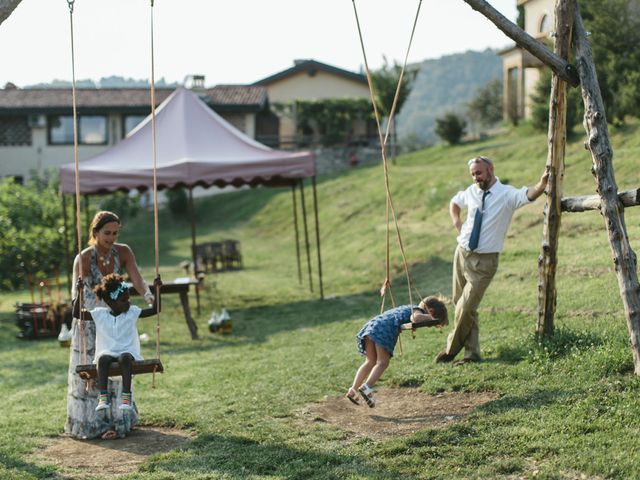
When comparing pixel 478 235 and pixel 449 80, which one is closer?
pixel 478 235

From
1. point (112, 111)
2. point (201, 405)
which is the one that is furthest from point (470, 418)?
point (112, 111)

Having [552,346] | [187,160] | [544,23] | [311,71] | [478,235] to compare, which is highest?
Answer: [311,71]

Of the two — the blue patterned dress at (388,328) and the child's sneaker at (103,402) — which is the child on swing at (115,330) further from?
the blue patterned dress at (388,328)

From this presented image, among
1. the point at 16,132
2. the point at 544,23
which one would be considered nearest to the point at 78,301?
the point at 544,23

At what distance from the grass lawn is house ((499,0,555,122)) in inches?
273

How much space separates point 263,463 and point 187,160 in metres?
9.53

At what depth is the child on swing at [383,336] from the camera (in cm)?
749

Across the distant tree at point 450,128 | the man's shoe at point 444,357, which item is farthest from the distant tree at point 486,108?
the man's shoe at point 444,357

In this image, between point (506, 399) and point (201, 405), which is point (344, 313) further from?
point (506, 399)

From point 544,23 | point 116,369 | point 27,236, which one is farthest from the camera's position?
point 544,23

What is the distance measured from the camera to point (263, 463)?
252 inches

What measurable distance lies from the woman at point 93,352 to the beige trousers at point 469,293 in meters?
2.81

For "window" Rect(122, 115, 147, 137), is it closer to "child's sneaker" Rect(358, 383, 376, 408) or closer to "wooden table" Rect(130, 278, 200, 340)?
"wooden table" Rect(130, 278, 200, 340)

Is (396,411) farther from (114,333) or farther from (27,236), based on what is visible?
(27,236)
